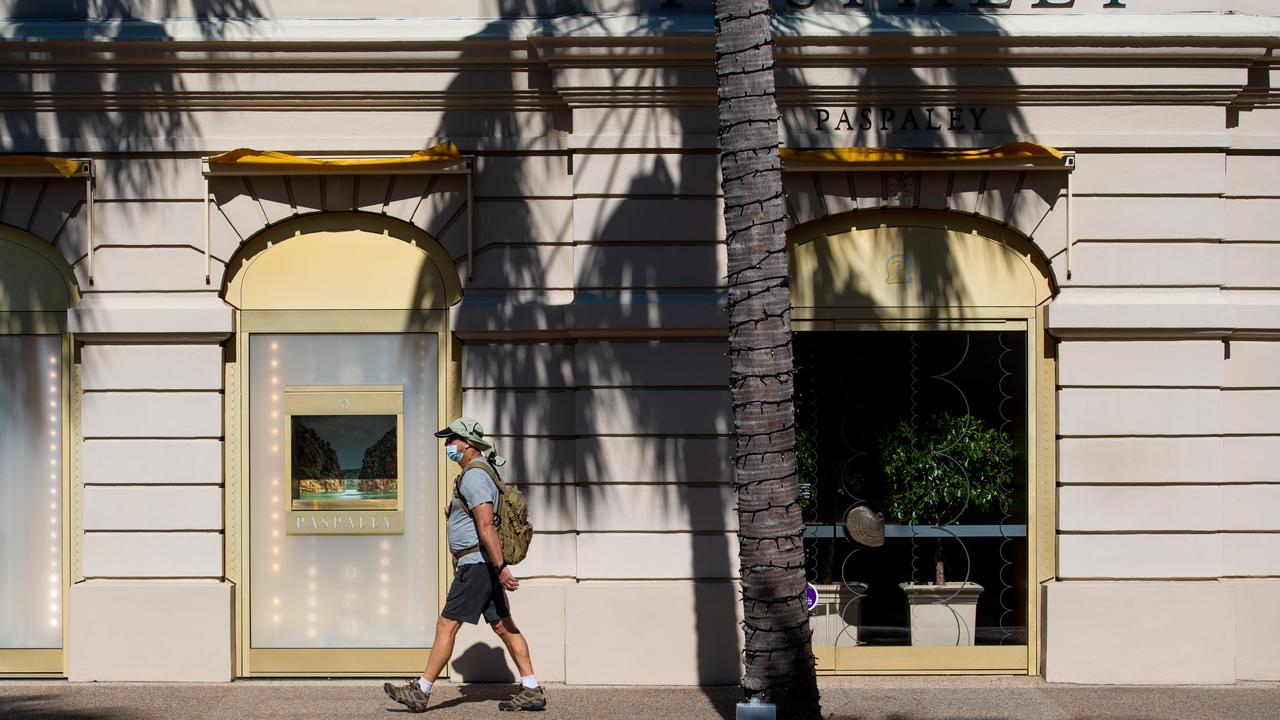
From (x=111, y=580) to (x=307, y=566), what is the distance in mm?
1420

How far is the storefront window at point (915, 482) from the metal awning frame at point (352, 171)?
8.66ft

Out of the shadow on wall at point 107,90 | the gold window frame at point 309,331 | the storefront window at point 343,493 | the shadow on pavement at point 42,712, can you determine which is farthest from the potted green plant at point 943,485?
the shadow on wall at point 107,90

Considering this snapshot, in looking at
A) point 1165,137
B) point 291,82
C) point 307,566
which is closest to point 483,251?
point 291,82

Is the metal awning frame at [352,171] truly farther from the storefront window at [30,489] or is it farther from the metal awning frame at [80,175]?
the storefront window at [30,489]

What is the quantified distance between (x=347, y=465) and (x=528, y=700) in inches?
94.4

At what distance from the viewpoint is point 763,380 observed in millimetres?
7379

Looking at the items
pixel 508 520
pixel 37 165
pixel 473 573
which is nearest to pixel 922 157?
pixel 508 520

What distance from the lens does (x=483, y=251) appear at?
10312mm

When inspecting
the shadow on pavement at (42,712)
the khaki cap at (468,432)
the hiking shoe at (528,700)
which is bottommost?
the shadow on pavement at (42,712)

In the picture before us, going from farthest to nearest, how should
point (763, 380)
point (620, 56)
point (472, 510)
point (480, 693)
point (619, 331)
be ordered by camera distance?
point (619, 331) < point (620, 56) < point (480, 693) < point (472, 510) < point (763, 380)

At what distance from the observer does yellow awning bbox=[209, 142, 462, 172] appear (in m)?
10.1

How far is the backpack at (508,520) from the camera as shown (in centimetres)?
Answer: 894

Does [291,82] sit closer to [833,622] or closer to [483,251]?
[483,251]

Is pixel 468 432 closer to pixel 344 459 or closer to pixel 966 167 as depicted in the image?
pixel 344 459
